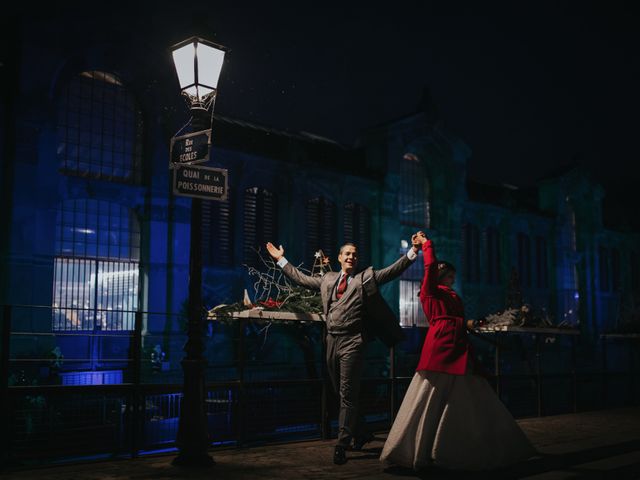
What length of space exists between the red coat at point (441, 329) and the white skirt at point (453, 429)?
4.7 inches

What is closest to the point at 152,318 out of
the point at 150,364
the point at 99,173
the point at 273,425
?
the point at 150,364

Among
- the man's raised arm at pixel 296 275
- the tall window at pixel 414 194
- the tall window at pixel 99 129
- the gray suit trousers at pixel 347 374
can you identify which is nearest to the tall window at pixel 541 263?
the tall window at pixel 414 194

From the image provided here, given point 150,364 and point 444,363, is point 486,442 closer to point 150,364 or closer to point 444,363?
point 444,363

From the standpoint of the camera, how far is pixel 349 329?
26.0 feet

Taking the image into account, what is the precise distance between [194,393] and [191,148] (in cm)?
264

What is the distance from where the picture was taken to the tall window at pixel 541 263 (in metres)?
36.4

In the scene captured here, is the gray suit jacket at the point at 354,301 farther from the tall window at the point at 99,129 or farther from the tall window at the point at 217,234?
the tall window at the point at 217,234

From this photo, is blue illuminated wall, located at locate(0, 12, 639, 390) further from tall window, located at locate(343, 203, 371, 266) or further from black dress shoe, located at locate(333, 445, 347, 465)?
black dress shoe, located at locate(333, 445, 347, 465)

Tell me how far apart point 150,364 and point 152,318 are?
1350 mm

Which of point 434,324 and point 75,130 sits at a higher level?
point 75,130

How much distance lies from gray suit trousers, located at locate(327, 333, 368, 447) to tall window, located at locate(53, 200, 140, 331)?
1253 centimetres

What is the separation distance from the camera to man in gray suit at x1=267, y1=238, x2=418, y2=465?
773 cm

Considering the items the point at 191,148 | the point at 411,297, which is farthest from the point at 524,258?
the point at 191,148

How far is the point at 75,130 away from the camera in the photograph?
2005 centimetres
